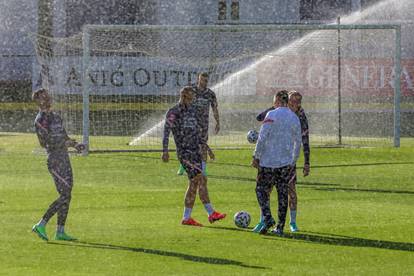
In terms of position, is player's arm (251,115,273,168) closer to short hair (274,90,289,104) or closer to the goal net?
short hair (274,90,289,104)

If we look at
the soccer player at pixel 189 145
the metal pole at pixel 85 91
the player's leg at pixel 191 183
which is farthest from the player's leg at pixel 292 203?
the metal pole at pixel 85 91

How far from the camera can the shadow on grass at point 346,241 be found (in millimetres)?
13875

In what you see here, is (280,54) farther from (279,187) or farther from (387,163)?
(279,187)

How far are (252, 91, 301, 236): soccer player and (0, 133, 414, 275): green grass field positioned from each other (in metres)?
0.39

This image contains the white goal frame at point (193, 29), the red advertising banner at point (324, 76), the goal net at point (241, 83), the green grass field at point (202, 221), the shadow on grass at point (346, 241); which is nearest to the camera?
the green grass field at point (202, 221)

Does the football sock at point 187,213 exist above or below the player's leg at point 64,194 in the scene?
below

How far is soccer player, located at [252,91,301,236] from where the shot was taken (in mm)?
14602

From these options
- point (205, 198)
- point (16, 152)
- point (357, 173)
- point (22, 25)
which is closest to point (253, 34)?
point (22, 25)

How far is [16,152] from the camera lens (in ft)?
95.2

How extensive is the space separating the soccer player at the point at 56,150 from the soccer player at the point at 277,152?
7.24 ft

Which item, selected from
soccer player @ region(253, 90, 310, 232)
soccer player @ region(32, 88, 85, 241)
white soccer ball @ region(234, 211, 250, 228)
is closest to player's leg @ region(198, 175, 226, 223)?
white soccer ball @ region(234, 211, 250, 228)

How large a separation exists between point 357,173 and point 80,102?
14604 mm

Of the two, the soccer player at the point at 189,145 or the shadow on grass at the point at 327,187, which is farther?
the shadow on grass at the point at 327,187

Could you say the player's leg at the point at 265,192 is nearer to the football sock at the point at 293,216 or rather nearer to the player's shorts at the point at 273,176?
the player's shorts at the point at 273,176
